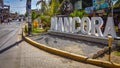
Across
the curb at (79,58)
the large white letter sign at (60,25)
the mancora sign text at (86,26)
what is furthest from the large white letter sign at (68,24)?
the curb at (79,58)

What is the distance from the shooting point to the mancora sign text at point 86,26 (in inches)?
563

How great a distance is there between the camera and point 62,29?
2120 cm

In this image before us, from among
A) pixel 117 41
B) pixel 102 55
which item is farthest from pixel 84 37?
pixel 102 55

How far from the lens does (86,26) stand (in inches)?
701

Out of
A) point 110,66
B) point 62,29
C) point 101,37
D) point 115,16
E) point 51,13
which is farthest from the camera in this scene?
point 51,13

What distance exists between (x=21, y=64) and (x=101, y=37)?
5.99 meters

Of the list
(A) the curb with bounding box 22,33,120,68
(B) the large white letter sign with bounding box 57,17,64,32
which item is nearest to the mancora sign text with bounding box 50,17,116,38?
(B) the large white letter sign with bounding box 57,17,64,32

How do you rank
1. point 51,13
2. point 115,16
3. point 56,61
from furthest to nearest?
1. point 51,13
2. point 115,16
3. point 56,61

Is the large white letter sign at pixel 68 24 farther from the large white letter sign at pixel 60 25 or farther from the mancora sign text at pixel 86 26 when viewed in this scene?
the large white letter sign at pixel 60 25

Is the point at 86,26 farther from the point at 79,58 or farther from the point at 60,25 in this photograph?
the point at 79,58

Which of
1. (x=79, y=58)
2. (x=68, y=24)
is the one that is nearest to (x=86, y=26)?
(x=68, y=24)

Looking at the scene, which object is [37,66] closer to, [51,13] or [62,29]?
[62,29]

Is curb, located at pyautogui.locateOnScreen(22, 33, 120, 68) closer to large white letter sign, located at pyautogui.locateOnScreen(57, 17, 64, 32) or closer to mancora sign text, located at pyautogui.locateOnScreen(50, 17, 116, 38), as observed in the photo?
mancora sign text, located at pyautogui.locateOnScreen(50, 17, 116, 38)

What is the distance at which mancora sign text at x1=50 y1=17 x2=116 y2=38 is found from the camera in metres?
14.3
